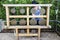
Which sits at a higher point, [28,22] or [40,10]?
[40,10]

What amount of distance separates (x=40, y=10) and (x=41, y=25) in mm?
402

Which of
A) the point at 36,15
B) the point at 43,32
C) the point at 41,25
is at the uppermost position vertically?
the point at 36,15

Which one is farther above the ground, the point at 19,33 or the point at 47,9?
the point at 47,9

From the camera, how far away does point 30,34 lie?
385 cm

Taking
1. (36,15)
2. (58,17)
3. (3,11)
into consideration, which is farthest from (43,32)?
(3,11)

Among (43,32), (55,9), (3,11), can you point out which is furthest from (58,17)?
(3,11)

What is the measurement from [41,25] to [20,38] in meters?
0.68

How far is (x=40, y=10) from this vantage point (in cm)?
385

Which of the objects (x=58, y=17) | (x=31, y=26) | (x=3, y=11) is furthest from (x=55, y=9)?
(x=3, y=11)

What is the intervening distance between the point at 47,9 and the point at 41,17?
0.26 meters

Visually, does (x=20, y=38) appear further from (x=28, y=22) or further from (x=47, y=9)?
(x=47, y=9)

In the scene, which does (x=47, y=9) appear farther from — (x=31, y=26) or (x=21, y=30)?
(x=21, y=30)

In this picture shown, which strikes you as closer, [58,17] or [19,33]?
[19,33]

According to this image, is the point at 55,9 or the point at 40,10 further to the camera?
the point at 55,9
